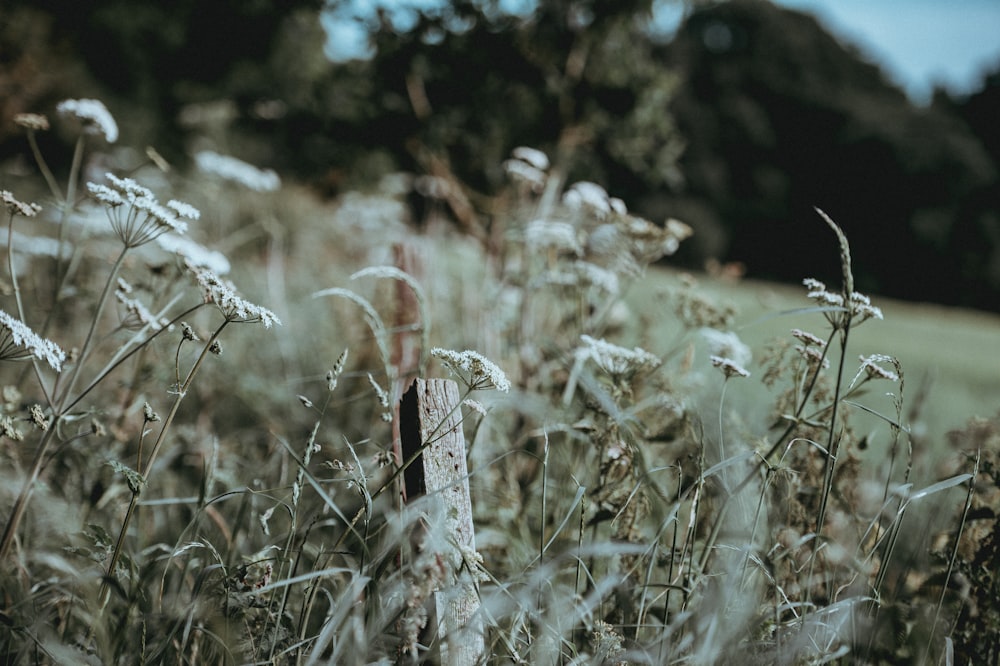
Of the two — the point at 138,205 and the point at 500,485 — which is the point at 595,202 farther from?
the point at 138,205

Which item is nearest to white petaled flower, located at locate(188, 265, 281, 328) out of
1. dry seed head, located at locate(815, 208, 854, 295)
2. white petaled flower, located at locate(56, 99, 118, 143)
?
white petaled flower, located at locate(56, 99, 118, 143)

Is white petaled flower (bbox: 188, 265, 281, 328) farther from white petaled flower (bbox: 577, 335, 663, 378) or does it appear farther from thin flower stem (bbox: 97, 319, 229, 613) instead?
white petaled flower (bbox: 577, 335, 663, 378)

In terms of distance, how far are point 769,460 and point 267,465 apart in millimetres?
1374

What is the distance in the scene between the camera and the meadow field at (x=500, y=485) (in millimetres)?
991

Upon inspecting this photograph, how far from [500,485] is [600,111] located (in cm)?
346

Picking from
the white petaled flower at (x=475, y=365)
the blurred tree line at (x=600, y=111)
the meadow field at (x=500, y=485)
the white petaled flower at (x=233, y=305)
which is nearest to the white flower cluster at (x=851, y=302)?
the meadow field at (x=500, y=485)

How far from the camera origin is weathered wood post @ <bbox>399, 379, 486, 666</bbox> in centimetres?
97

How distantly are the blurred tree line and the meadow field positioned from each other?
181 centimetres

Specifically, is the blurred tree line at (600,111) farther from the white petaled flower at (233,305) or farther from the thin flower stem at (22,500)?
the thin flower stem at (22,500)

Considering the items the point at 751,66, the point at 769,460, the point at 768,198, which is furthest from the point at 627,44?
the point at 751,66

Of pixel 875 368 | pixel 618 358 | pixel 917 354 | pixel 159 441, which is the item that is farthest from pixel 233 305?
pixel 917 354

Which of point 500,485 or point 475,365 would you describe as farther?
point 500,485

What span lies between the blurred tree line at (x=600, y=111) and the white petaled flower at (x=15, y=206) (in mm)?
3137

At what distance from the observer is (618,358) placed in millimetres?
1377
